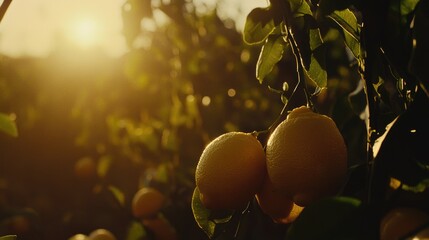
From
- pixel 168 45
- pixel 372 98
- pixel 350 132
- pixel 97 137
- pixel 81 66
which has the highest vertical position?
A: pixel 372 98

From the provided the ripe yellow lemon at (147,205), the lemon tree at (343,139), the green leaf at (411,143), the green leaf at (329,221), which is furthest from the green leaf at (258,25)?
the ripe yellow lemon at (147,205)

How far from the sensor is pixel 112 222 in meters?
3.53

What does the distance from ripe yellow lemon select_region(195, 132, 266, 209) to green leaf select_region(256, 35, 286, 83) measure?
0.19 metres

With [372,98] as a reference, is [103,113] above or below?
below

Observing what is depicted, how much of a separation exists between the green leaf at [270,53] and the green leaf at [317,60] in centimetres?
7

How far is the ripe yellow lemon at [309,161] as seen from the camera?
0.85 metres

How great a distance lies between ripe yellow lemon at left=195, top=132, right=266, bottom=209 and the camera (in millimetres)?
950

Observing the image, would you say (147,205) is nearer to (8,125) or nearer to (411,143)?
(8,125)

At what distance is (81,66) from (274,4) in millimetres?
Result: 5002

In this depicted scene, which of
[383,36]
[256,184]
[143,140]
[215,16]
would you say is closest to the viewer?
[383,36]

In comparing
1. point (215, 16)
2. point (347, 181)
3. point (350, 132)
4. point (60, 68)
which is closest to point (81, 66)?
point (60, 68)

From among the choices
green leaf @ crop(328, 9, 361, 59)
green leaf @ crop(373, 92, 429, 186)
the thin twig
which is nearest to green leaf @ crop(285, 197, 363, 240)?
green leaf @ crop(373, 92, 429, 186)

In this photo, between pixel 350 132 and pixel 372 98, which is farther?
pixel 350 132

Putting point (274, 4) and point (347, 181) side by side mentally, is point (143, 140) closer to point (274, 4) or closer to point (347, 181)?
point (274, 4)
